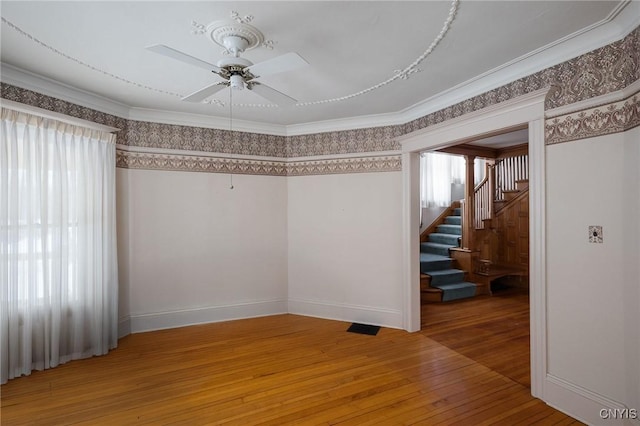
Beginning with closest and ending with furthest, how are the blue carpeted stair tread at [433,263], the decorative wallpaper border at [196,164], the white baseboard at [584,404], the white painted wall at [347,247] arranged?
the white baseboard at [584,404] < the decorative wallpaper border at [196,164] < the white painted wall at [347,247] < the blue carpeted stair tread at [433,263]

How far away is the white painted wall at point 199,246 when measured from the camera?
3.73 meters

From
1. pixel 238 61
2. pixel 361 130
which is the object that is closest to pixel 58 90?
pixel 238 61

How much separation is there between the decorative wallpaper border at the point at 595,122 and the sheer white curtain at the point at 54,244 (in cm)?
417

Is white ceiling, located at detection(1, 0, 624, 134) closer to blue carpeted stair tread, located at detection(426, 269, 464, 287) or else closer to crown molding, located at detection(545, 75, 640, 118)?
crown molding, located at detection(545, 75, 640, 118)

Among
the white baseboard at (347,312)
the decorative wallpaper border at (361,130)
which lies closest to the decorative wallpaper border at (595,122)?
the decorative wallpaper border at (361,130)

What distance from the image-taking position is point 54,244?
2885 mm

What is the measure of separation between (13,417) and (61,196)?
1.79 metres

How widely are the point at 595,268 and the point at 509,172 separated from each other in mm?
4924

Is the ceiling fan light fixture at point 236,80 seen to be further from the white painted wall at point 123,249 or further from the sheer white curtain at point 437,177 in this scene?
the sheer white curtain at point 437,177

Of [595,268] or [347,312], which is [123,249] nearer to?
[347,312]

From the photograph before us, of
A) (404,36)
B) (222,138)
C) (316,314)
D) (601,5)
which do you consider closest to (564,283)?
(601,5)

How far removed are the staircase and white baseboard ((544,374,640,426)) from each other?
9.16ft

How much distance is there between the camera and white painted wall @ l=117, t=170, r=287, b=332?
373 cm

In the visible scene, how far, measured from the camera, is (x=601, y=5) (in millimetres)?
1846
